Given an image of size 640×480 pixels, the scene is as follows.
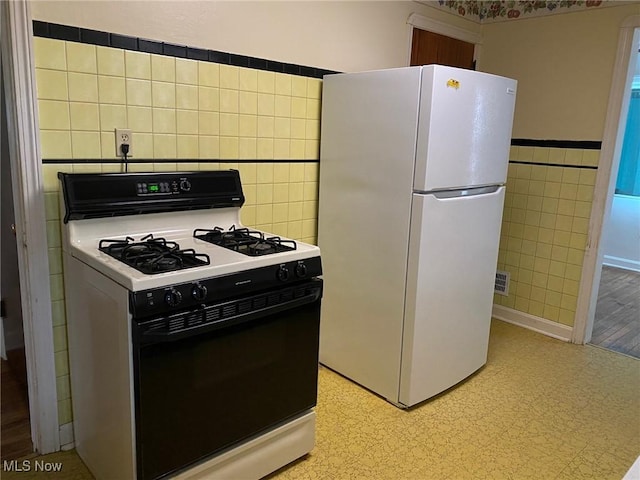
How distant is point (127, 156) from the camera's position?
2045 mm

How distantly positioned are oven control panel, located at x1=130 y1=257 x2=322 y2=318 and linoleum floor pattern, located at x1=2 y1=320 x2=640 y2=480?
83cm

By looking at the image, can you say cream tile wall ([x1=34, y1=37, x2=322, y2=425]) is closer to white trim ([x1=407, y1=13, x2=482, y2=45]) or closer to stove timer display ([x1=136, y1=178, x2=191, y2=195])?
stove timer display ([x1=136, y1=178, x2=191, y2=195])

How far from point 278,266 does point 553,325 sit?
Result: 2.50m

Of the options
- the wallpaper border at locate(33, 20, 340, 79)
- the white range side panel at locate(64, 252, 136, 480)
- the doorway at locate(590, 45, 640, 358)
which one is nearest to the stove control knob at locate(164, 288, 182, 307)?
the white range side panel at locate(64, 252, 136, 480)

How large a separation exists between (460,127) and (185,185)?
1273mm

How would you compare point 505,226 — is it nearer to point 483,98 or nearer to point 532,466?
point 483,98

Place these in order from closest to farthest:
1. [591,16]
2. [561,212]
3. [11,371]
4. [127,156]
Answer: [127,156]
[11,371]
[591,16]
[561,212]

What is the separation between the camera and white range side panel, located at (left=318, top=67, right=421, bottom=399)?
2.31m

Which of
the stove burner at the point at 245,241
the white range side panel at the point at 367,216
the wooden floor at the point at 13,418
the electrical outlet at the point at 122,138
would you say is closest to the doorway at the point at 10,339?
the wooden floor at the point at 13,418

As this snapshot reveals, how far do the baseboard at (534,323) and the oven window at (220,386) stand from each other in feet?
7.21

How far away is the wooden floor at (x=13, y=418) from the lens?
207cm

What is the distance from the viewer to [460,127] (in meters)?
2.29

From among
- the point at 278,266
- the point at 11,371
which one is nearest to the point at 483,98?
the point at 278,266

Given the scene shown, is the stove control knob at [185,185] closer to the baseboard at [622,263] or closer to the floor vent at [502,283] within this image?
the floor vent at [502,283]
